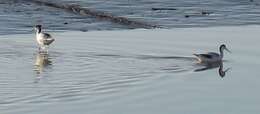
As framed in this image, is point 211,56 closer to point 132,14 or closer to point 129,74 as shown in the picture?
point 129,74

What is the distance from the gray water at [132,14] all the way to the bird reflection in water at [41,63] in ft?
14.2

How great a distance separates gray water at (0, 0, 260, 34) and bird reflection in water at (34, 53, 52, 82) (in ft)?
14.2

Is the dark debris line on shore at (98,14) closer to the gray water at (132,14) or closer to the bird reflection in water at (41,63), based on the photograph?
the gray water at (132,14)

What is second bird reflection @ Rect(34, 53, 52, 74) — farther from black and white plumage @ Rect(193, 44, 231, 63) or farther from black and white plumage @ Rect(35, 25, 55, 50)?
black and white plumage @ Rect(193, 44, 231, 63)

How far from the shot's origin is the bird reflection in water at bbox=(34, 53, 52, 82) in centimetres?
2048

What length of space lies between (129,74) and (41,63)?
2823 millimetres

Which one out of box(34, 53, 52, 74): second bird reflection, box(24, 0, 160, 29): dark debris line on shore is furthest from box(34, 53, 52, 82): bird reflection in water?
box(24, 0, 160, 29): dark debris line on shore

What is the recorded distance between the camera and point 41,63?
2162cm

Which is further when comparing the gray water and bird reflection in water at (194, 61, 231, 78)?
the gray water

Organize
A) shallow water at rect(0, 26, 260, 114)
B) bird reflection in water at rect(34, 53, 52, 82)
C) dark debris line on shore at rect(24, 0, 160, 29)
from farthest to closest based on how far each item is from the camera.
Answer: dark debris line on shore at rect(24, 0, 160, 29) → bird reflection in water at rect(34, 53, 52, 82) → shallow water at rect(0, 26, 260, 114)

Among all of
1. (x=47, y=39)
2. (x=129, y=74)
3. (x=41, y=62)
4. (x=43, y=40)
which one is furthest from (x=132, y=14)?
(x=129, y=74)

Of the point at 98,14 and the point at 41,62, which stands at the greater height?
the point at 98,14

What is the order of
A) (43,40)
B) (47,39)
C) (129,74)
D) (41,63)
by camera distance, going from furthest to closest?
1. (47,39)
2. (43,40)
3. (41,63)
4. (129,74)

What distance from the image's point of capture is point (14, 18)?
94.9 ft
